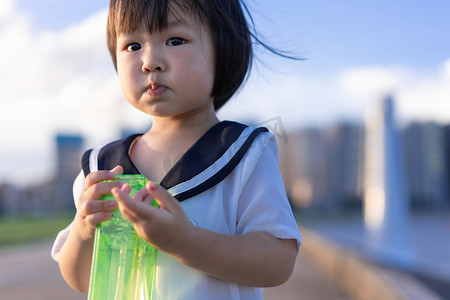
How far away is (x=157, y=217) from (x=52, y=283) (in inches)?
279

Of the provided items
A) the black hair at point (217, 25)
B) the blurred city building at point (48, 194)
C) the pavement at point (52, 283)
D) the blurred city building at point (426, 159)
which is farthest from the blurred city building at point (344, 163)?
the black hair at point (217, 25)

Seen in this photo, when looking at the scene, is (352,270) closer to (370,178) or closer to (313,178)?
(370,178)

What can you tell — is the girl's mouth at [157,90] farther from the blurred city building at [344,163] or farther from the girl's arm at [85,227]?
the blurred city building at [344,163]

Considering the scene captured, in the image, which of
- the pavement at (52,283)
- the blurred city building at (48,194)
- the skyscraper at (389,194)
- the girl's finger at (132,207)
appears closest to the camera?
the girl's finger at (132,207)

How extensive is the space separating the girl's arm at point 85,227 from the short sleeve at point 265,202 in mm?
262

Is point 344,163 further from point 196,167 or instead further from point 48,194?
point 196,167

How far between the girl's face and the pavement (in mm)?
5181

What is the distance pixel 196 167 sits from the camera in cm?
100

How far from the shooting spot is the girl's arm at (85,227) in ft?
2.85

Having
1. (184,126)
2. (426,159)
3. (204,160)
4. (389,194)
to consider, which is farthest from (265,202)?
(426,159)

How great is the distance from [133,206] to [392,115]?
7827mm

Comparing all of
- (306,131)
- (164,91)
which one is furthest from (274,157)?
(306,131)

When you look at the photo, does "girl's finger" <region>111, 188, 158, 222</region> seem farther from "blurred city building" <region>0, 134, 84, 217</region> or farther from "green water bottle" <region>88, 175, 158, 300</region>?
"blurred city building" <region>0, 134, 84, 217</region>

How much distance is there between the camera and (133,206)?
76cm
